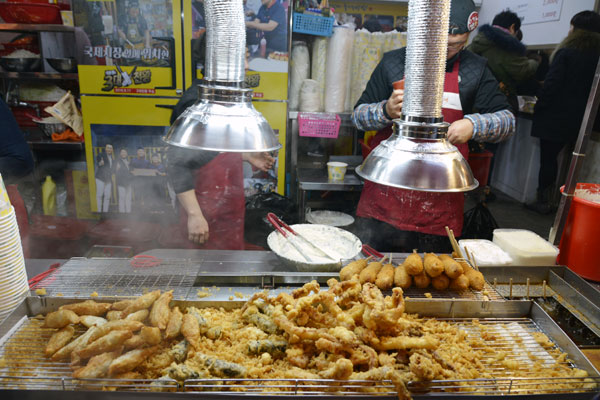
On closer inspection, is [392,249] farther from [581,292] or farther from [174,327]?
[174,327]

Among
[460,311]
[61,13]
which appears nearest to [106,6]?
[61,13]

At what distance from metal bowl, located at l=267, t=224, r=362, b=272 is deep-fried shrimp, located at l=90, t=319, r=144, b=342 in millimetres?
906

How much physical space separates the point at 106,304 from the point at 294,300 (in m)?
0.87

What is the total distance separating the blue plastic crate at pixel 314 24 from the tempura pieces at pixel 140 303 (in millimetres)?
3615

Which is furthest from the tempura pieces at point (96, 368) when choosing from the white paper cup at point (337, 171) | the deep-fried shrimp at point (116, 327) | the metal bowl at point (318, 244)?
the white paper cup at point (337, 171)

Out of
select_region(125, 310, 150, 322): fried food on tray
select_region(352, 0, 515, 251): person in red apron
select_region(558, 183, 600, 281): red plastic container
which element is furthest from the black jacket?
select_region(125, 310, 150, 322): fried food on tray

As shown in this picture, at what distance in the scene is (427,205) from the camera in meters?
3.36

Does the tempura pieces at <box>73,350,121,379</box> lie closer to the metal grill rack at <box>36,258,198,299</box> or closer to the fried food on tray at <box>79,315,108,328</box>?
the fried food on tray at <box>79,315,108,328</box>

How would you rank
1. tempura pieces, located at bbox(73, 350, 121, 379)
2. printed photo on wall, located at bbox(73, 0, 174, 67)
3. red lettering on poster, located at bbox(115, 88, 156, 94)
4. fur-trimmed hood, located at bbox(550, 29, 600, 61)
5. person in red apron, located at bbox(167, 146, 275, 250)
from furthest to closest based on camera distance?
fur-trimmed hood, located at bbox(550, 29, 600, 61), red lettering on poster, located at bbox(115, 88, 156, 94), printed photo on wall, located at bbox(73, 0, 174, 67), person in red apron, located at bbox(167, 146, 275, 250), tempura pieces, located at bbox(73, 350, 121, 379)

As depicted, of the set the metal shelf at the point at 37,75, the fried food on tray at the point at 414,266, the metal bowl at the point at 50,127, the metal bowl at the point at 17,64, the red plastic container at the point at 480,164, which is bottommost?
the fried food on tray at the point at 414,266

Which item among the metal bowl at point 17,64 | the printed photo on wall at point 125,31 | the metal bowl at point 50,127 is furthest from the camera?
the metal bowl at point 50,127

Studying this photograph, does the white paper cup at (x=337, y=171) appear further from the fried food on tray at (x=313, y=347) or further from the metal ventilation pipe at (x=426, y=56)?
the metal ventilation pipe at (x=426, y=56)

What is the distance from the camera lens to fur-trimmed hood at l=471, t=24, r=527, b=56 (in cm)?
616

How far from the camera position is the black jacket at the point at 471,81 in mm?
3217
